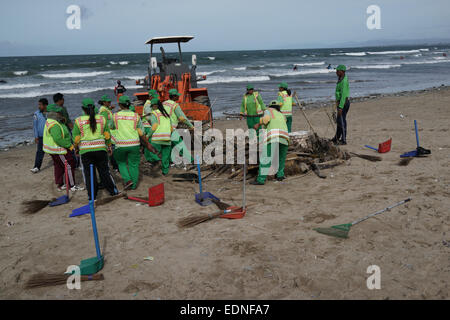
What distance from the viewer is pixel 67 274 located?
348 cm

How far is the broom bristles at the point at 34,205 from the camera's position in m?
5.43

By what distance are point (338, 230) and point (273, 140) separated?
7.57ft

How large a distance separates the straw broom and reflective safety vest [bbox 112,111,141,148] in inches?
109

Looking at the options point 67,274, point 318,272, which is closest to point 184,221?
point 67,274

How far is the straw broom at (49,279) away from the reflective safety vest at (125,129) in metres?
2.76

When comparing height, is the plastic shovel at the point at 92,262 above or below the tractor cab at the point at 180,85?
below

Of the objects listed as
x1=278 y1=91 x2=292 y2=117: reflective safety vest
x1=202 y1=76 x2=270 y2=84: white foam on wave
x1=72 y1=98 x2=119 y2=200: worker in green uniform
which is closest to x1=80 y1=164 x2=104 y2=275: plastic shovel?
x1=72 y1=98 x2=119 y2=200: worker in green uniform

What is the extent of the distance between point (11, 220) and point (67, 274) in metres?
2.38

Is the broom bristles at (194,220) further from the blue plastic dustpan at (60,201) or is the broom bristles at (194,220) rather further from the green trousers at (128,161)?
the blue plastic dustpan at (60,201)

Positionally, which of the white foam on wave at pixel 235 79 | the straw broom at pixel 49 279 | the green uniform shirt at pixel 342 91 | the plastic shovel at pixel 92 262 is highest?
the white foam on wave at pixel 235 79

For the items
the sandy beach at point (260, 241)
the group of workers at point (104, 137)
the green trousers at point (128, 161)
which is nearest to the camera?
the sandy beach at point (260, 241)

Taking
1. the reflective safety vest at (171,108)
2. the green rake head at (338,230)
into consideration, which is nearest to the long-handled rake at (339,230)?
the green rake head at (338,230)

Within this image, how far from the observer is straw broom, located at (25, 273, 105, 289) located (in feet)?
11.0

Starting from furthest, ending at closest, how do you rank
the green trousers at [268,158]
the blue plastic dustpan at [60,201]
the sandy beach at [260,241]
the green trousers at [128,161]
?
1. the green trousers at [268,158]
2. the green trousers at [128,161]
3. the blue plastic dustpan at [60,201]
4. the sandy beach at [260,241]
